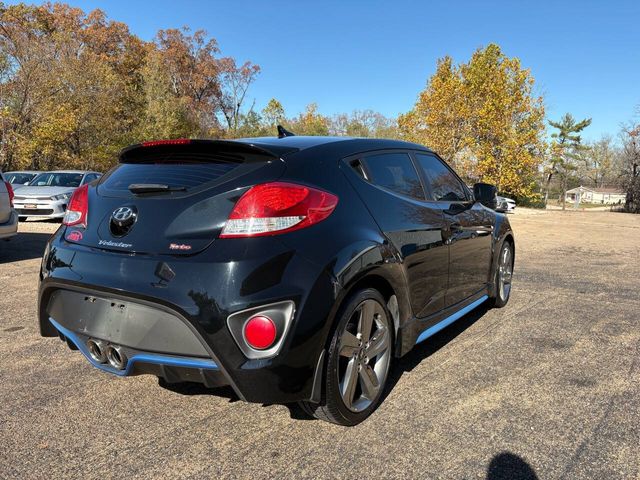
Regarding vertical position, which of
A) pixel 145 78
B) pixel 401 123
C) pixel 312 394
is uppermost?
pixel 145 78

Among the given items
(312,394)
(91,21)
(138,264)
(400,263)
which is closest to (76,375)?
(138,264)

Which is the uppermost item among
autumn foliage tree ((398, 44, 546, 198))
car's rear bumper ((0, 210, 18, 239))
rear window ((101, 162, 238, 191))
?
autumn foliage tree ((398, 44, 546, 198))

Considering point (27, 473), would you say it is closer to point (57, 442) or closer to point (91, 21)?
point (57, 442)

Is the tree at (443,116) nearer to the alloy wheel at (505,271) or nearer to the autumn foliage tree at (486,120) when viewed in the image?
the autumn foliage tree at (486,120)

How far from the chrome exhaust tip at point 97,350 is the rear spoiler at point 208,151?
41.7 inches

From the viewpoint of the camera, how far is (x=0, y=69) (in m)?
23.6

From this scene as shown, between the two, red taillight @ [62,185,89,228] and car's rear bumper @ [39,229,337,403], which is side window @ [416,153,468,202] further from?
red taillight @ [62,185,89,228]

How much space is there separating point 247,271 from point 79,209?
4.30 ft

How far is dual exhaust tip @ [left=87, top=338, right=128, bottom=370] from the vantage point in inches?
95.5

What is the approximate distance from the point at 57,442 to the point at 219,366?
40.5 inches

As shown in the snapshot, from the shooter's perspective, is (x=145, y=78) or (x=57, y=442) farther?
(x=145, y=78)

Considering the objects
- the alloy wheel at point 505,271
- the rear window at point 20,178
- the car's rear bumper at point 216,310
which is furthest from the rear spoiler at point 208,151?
the rear window at point 20,178

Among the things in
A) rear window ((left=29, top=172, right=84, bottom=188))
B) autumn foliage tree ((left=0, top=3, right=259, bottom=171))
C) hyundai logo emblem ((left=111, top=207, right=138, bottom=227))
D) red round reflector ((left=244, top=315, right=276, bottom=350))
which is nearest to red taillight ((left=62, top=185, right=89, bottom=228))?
hyundai logo emblem ((left=111, top=207, right=138, bottom=227))

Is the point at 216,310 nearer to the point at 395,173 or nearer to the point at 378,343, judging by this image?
the point at 378,343
